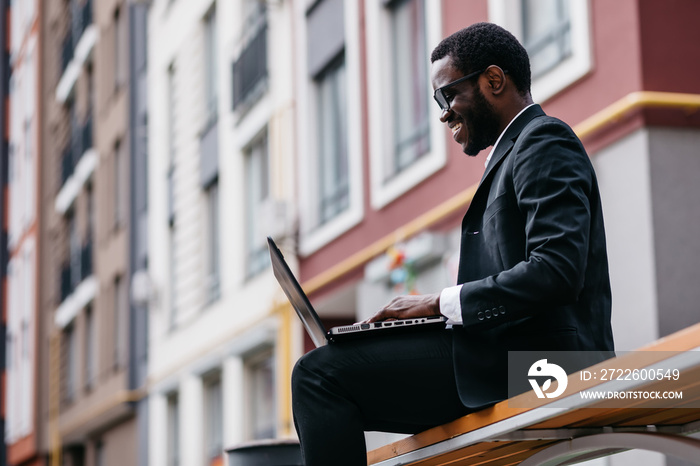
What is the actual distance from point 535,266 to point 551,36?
8638 mm

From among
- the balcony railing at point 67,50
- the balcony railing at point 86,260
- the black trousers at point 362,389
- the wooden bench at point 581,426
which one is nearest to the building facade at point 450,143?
the wooden bench at point 581,426

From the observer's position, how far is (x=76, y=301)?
31484mm

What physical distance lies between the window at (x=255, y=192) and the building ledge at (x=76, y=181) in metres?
10.7

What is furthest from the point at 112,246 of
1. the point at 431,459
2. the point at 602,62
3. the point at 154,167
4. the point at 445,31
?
the point at 431,459

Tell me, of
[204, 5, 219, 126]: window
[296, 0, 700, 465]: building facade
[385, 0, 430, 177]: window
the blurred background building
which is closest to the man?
the blurred background building

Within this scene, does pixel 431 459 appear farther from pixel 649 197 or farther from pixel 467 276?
pixel 649 197

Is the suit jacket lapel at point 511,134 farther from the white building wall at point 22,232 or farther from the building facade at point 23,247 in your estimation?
the white building wall at point 22,232

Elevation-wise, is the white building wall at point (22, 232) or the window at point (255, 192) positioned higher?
the white building wall at point (22, 232)

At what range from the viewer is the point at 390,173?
49.2 feet

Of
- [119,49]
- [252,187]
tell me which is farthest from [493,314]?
[119,49]

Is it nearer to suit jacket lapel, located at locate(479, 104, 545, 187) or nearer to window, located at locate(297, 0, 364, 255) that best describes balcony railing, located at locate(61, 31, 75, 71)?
window, located at locate(297, 0, 364, 255)

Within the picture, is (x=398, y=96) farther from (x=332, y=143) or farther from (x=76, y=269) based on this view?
(x=76, y=269)

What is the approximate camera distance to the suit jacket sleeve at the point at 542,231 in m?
3.16

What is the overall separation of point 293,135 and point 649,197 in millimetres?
8745
